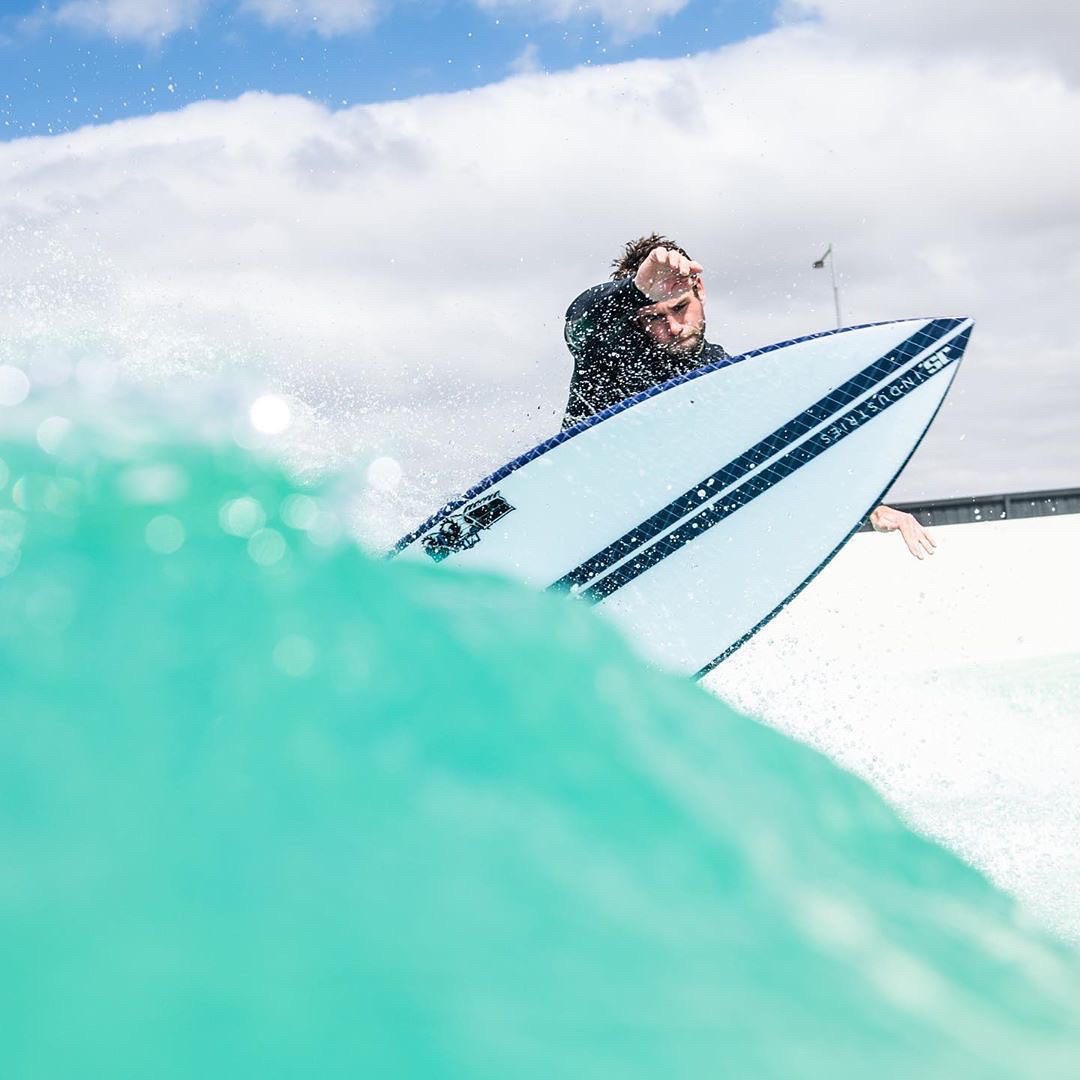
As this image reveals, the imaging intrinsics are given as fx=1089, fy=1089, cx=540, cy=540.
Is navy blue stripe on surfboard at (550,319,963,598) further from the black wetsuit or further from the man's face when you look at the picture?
the man's face

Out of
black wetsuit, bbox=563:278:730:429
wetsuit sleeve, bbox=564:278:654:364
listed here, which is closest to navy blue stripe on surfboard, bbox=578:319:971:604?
black wetsuit, bbox=563:278:730:429

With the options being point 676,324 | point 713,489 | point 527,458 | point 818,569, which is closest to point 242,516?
point 527,458

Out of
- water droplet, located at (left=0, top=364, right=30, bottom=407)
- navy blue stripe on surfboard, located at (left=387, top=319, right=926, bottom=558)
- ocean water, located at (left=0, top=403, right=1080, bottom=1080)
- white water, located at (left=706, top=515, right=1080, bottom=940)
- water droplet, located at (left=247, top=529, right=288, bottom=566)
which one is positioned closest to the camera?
ocean water, located at (left=0, top=403, right=1080, bottom=1080)

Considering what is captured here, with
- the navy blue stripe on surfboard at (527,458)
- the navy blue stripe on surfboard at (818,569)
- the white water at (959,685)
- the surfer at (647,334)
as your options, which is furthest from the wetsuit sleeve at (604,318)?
the white water at (959,685)

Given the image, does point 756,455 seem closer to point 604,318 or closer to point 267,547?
point 604,318

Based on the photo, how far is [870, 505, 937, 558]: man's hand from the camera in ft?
14.8

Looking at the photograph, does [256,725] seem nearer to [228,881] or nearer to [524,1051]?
[228,881]

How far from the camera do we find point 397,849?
201cm

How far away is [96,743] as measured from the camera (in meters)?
2.12

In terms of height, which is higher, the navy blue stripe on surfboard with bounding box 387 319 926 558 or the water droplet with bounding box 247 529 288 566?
the navy blue stripe on surfboard with bounding box 387 319 926 558

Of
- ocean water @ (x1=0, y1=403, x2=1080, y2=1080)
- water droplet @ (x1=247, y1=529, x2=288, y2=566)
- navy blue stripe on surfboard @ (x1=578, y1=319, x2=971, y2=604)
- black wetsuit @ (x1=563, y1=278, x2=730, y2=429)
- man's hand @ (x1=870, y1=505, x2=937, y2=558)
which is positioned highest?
black wetsuit @ (x1=563, y1=278, x2=730, y2=429)

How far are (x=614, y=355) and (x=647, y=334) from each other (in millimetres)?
172

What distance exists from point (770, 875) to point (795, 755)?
0.61 meters

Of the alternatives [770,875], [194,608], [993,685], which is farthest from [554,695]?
[993,685]
